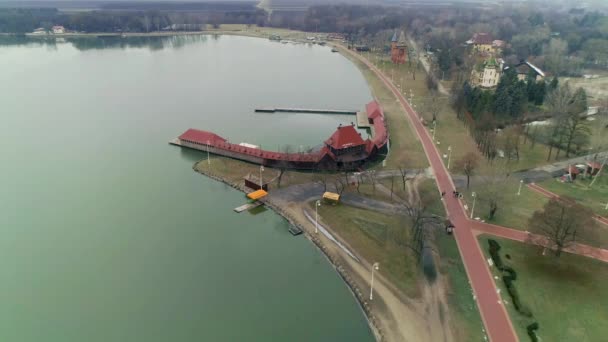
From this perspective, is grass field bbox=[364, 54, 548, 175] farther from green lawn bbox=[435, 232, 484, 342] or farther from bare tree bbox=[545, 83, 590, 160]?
green lawn bbox=[435, 232, 484, 342]

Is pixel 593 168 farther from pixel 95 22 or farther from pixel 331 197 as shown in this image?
pixel 95 22

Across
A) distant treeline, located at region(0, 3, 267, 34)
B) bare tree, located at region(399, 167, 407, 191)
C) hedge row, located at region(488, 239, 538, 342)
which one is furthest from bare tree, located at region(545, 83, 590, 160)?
distant treeline, located at region(0, 3, 267, 34)

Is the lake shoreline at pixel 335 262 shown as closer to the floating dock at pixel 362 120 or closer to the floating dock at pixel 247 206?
the floating dock at pixel 247 206

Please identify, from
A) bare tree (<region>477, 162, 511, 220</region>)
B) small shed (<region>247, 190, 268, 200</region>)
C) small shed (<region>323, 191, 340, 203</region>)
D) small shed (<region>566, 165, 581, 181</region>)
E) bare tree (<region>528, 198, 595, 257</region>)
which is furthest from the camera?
small shed (<region>566, 165, 581, 181</region>)

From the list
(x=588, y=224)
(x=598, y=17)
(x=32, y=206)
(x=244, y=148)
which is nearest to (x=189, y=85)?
(x=244, y=148)

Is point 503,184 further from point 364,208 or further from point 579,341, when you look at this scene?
point 579,341

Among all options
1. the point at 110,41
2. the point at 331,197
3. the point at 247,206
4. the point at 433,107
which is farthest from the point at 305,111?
the point at 110,41

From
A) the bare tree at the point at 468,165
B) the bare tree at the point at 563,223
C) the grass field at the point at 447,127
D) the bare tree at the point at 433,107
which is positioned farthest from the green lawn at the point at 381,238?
the bare tree at the point at 433,107
